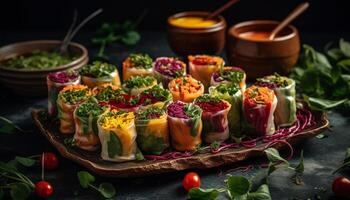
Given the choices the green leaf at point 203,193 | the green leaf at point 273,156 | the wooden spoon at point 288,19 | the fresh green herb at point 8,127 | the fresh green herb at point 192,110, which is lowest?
the fresh green herb at point 8,127

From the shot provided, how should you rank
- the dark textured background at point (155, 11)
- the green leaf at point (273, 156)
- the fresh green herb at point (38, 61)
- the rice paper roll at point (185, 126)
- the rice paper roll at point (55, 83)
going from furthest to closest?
1. the dark textured background at point (155, 11)
2. the fresh green herb at point (38, 61)
3. the rice paper roll at point (55, 83)
4. the rice paper roll at point (185, 126)
5. the green leaf at point (273, 156)

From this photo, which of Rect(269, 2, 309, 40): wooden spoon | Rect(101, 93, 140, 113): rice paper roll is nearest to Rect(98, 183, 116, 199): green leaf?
Rect(101, 93, 140, 113): rice paper roll

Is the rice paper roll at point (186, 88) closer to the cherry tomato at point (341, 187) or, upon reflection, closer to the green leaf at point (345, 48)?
the cherry tomato at point (341, 187)

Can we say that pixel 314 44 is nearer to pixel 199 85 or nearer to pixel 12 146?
pixel 199 85

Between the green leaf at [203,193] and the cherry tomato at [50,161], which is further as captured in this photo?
the cherry tomato at [50,161]

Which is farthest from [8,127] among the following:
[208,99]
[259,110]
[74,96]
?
[259,110]

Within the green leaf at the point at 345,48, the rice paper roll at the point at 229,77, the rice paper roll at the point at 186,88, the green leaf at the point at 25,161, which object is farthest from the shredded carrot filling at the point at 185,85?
the green leaf at the point at 345,48

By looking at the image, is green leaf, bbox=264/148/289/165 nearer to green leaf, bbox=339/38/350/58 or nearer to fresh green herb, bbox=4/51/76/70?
green leaf, bbox=339/38/350/58
